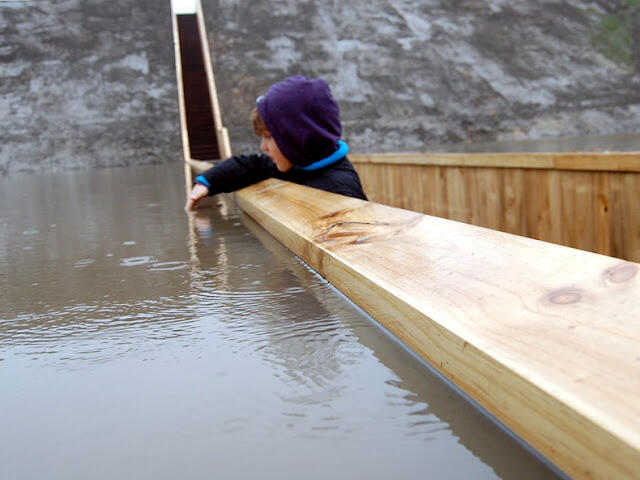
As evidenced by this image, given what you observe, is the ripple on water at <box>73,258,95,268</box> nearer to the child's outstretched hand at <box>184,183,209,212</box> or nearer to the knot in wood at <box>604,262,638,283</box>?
the child's outstretched hand at <box>184,183,209,212</box>

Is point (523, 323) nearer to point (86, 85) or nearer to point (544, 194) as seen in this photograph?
point (544, 194)

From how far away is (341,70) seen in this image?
951 cm

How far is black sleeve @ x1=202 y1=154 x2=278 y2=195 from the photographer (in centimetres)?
214

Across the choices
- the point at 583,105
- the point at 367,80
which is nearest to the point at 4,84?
the point at 367,80

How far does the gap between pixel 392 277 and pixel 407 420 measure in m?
0.23

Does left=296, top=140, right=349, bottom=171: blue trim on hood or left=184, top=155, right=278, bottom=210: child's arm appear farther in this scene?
left=184, top=155, right=278, bottom=210: child's arm

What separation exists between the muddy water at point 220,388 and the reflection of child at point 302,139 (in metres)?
0.79

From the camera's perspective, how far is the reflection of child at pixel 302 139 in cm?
189

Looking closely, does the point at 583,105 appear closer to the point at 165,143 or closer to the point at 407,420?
the point at 165,143

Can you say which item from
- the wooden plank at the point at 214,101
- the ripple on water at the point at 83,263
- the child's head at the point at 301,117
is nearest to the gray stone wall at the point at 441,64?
the wooden plank at the point at 214,101

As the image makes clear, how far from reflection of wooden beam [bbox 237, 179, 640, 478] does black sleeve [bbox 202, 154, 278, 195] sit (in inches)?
48.0

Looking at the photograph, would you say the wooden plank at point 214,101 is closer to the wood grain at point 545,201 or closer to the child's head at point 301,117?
the wood grain at point 545,201

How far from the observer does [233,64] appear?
9453 millimetres

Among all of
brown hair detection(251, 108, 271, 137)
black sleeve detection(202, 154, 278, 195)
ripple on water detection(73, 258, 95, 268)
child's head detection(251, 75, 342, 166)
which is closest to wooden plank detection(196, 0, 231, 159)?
black sleeve detection(202, 154, 278, 195)
